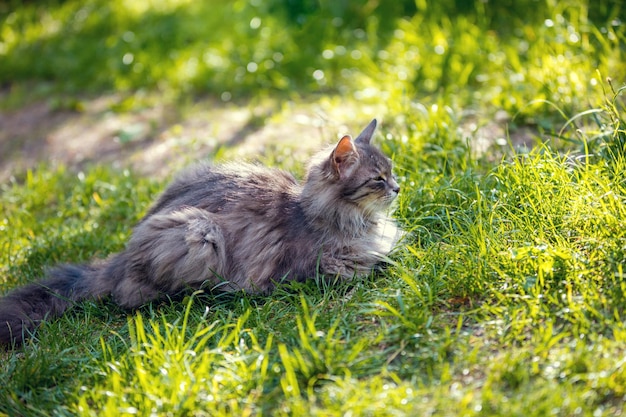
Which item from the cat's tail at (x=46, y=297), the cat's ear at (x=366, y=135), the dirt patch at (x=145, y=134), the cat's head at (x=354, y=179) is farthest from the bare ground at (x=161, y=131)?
the cat's tail at (x=46, y=297)

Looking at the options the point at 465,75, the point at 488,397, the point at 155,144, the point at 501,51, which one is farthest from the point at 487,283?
the point at 155,144

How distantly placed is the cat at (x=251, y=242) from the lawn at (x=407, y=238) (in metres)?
0.10

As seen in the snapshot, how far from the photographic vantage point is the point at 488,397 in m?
2.66

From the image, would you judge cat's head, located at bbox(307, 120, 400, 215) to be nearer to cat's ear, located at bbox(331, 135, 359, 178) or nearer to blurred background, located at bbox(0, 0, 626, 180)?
cat's ear, located at bbox(331, 135, 359, 178)

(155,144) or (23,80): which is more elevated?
(23,80)

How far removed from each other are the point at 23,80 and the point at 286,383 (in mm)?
6391

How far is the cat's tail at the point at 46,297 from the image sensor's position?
3748mm

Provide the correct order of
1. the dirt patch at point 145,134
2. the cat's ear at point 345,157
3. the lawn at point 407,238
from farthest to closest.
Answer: the dirt patch at point 145,134
the cat's ear at point 345,157
the lawn at point 407,238

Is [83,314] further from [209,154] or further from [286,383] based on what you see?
[209,154]

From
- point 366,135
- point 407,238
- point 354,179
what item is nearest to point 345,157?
point 354,179

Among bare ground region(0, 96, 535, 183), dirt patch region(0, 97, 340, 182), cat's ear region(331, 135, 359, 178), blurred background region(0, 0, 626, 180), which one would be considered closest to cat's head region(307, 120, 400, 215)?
cat's ear region(331, 135, 359, 178)

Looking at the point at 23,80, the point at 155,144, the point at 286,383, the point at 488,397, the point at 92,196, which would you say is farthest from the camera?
the point at 23,80

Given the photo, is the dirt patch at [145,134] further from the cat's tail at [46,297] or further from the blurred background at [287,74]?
the cat's tail at [46,297]

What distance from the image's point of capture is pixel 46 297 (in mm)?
3943
